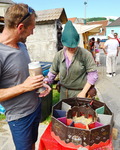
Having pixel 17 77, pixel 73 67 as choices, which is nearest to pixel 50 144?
pixel 17 77

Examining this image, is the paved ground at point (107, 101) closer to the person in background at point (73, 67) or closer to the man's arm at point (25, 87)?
the person in background at point (73, 67)

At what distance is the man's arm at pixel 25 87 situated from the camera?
3.91 feet

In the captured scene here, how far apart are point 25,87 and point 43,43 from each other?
546cm

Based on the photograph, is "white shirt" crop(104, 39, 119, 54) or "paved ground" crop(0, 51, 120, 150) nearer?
"paved ground" crop(0, 51, 120, 150)

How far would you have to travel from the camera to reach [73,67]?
1.91 meters

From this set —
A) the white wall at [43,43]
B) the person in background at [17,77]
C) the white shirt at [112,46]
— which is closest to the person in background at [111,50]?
the white shirt at [112,46]

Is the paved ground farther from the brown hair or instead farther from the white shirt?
the brown hair

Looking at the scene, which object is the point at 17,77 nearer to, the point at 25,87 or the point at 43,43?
the point at 25,87

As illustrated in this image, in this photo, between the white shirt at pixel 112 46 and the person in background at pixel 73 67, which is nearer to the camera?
the person in background at pixel 73 67

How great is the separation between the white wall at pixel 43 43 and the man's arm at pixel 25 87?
16.8 ft

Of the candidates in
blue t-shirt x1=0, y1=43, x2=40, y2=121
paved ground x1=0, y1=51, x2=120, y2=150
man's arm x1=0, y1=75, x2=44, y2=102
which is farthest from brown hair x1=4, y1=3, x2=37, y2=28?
paved ground x1=0, y1=51, x2=120, y2=150

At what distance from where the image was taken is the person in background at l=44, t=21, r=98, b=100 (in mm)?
1769

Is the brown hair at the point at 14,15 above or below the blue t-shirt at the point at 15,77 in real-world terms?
above

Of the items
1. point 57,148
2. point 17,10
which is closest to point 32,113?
point 57,148
